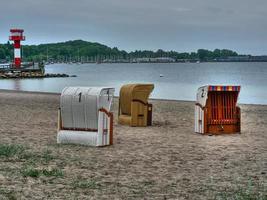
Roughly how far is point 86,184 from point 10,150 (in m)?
3.15

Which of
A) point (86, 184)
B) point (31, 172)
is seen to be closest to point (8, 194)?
point (86, 184)

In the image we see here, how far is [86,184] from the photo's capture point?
713 cm

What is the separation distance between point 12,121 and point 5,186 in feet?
31.3

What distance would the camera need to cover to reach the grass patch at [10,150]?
9.34 metres

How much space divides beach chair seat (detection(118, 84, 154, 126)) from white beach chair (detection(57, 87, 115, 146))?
11.9 ft

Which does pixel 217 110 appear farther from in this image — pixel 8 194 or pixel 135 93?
pixel 8 194

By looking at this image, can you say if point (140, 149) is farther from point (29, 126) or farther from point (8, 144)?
point (29, 126)

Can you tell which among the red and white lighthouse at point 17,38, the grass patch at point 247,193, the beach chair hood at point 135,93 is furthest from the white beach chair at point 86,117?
the red and white lighthouse at point 17,38

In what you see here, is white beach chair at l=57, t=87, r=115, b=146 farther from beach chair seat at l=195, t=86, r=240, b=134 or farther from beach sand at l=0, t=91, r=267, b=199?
beach chair seat at l=195, t=86, r=240, b=134

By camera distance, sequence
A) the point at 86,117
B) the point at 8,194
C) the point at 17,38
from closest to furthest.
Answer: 1. the point at 8,194
2. the point at 86,117
3. the point at 17,38

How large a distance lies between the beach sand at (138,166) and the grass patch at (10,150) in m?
0.12

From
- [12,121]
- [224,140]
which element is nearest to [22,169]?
[224,140]

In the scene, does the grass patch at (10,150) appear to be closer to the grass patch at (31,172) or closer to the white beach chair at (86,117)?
the white beach chair at (86,117)

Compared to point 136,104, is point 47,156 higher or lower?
lower
